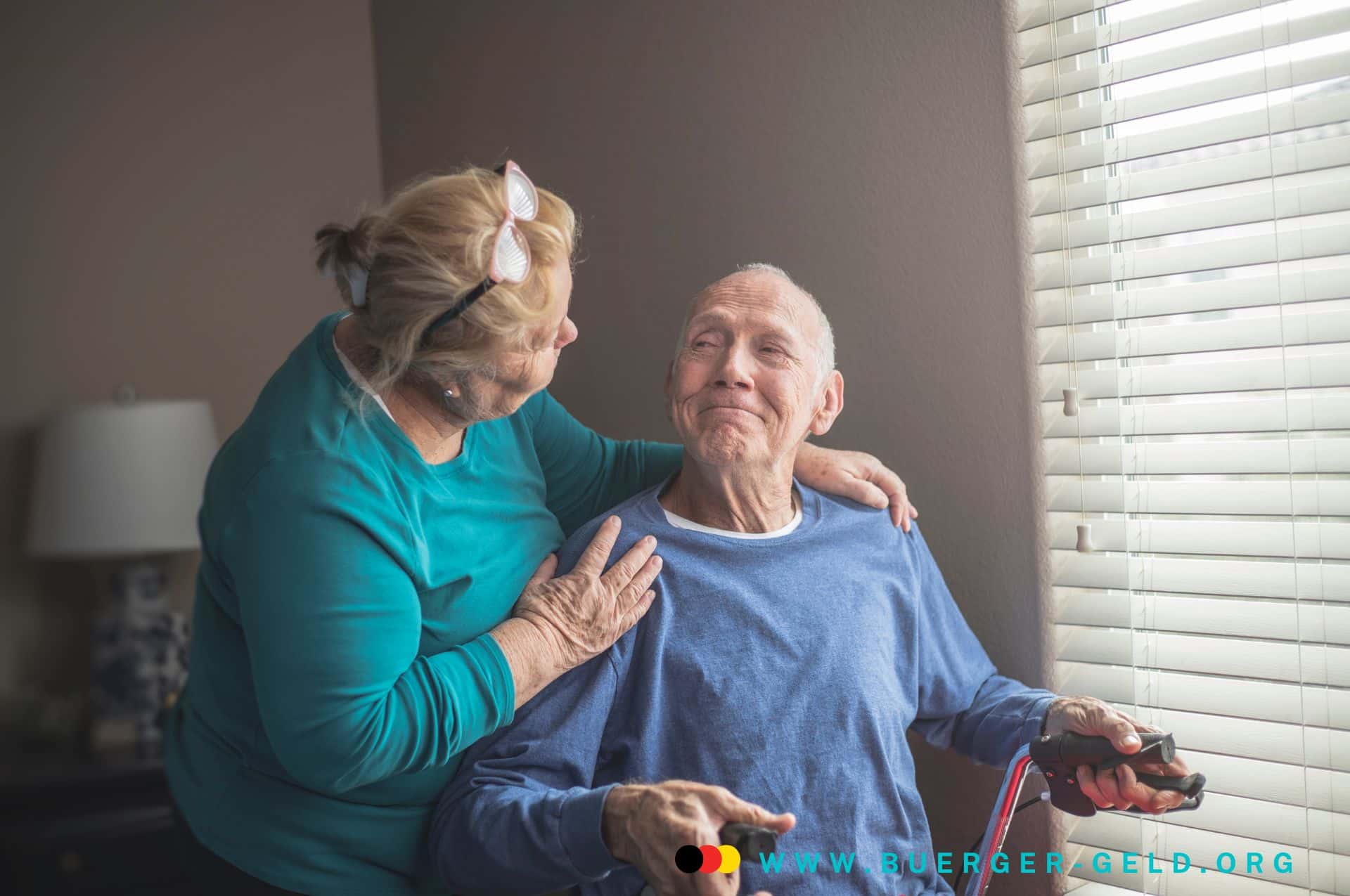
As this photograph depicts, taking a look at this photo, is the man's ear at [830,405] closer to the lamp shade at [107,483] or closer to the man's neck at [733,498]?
the man's neck at [733,498]

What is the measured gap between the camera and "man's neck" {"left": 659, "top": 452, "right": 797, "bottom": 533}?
4.96ft

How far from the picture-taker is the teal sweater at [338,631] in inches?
45.9

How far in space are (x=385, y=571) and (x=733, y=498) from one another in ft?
1.74

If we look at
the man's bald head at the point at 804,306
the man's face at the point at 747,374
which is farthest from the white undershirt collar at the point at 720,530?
the man's bald head at the point at 804,306

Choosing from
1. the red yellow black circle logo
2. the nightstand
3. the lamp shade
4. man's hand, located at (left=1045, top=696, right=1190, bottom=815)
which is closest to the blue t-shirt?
man's hand, located at (left=1045, top=696, right=1190, bottom=815)

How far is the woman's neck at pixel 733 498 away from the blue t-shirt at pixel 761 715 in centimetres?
4

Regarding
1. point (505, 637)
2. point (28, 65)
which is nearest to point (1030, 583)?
point (505, 637)

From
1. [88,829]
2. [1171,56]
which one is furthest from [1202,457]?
[88,829]

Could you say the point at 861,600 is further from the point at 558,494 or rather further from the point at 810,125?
the point at 810,125

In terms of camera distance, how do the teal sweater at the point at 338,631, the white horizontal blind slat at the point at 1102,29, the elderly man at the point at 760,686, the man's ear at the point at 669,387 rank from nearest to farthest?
the teal sweater at the point at 338,631
the elderly man at the point at 760,686
the white horizontal blind slat at the point at 1102,29
the man's ear at the point at 669,387

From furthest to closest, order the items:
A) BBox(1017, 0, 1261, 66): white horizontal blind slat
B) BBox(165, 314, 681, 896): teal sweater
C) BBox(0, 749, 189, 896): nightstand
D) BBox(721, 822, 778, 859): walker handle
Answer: BBox(0, 749, 189, 896): nightstand → BBox(1017, 0, 1261, 66): white horizontal blind slat → BBox(165, 314, 681, 896): teal sweater → BBox(721, 822, 778, 859): walker handle

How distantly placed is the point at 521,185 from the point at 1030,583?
3.26 feet

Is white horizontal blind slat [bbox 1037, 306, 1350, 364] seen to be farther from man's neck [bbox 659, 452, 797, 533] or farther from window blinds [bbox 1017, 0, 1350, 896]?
man's neck [bbox 659, 452, 797, 533]

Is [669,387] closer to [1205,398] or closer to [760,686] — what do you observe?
[760,686]
